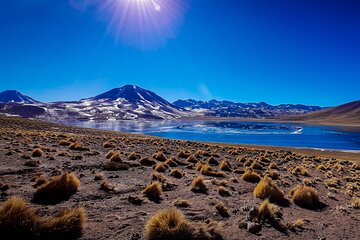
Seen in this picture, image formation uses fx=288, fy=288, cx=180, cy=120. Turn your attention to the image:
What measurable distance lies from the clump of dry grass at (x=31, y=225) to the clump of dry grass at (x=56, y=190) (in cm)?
245

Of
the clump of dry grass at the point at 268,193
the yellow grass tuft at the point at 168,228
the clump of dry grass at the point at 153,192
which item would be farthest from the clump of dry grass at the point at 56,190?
the clump of dry grass at the point at 268,193

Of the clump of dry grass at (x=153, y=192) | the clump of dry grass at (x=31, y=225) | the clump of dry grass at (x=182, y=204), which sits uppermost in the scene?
the clump of dry grass at (x=31, y=225)

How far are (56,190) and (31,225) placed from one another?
3.40 meters

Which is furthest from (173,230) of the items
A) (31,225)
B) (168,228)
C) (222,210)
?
(222,210)

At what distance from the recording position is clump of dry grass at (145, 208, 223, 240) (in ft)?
20.1

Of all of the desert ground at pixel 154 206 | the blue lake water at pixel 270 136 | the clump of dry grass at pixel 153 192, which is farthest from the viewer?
the blue lake water at pixel 270 136

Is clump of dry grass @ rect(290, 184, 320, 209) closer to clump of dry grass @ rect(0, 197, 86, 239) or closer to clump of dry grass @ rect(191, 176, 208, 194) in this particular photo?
clump of dry grass @ rect(191, 176, 208, 194)

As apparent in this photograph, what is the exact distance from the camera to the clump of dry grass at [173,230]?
20.1ft

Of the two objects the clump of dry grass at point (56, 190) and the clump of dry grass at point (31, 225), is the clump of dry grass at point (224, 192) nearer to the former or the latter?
the clump of dry grass at point (56, 190)

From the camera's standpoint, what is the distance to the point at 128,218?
7.62m

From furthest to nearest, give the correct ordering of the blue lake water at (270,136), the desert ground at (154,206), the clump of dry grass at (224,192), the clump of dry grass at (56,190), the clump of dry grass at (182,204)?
the blue lake water at (270,136), the clump of dry grass at (224,192), the clump of dry grass at (182,204), the clump of dry grass at (56,190), the desert ground at (154,206)

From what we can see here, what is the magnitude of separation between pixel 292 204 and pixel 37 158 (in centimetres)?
1329

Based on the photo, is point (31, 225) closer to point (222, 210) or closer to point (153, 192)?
point (153, 192)

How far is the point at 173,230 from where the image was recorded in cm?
612
